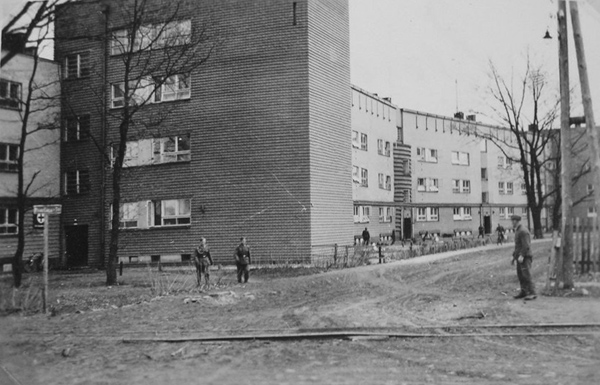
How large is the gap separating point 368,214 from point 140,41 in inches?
929

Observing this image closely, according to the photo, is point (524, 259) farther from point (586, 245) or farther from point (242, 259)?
point (242, 259)

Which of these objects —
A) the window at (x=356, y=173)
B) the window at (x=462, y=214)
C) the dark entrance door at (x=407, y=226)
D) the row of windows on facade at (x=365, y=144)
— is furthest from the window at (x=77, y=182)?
the window at (x=462, y=214)

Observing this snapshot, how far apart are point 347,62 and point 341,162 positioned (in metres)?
2.14

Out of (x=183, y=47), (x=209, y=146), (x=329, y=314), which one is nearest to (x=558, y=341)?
(x=329, y=314)

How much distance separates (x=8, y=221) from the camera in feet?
14.6

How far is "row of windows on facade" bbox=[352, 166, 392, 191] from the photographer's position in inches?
1172

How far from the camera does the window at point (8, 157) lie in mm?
4348

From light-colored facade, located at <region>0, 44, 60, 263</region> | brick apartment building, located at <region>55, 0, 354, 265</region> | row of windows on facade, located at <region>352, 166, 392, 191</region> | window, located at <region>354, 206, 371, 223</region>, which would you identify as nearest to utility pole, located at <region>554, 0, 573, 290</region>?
brick apartment building, located at <region>55, 0, 354, 265</region>

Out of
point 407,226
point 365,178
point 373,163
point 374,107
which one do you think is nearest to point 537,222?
point 407,226

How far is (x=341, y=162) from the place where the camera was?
8.34 metres

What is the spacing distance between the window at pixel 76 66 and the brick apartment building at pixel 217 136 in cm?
2

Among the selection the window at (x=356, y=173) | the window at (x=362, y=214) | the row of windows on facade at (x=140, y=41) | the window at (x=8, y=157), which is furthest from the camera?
the window at (x=356, y=173)

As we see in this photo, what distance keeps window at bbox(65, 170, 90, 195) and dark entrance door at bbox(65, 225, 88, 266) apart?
38 centimetres

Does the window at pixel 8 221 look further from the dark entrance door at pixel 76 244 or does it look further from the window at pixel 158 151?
the window at pixel 158 151
